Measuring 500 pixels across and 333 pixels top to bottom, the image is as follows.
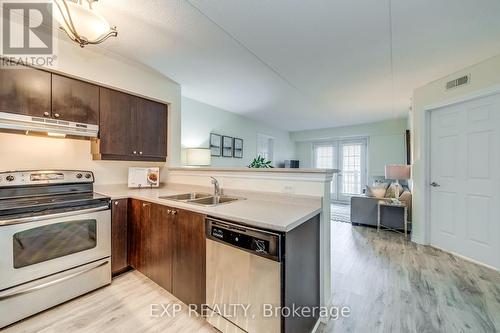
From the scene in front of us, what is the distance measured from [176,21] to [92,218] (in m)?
2.00

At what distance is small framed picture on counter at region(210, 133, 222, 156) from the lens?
14.8ft

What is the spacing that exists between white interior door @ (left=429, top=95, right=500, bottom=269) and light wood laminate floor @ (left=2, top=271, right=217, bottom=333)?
336 cm

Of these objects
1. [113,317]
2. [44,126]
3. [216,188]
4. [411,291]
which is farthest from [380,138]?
[44,126]

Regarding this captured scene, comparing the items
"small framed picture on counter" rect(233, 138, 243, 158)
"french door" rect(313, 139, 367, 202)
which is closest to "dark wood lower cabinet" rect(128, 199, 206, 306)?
"small framed picture on counter" rect(233, 138, 243, 158)

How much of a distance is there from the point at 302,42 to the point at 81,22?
1.92 meters

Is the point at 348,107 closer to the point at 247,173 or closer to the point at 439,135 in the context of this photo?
the point at 439,135

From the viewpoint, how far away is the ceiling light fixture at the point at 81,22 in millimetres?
1305

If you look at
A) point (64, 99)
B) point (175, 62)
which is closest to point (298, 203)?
point (175, 62)

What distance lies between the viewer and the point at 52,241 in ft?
5.80

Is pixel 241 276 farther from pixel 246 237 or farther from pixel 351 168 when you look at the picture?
pixel 351 168

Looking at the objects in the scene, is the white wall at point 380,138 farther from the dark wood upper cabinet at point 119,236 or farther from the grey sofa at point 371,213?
the dark wood upper cabinet at point 119,236

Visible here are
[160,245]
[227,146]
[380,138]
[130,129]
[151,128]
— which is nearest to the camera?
[160,245]

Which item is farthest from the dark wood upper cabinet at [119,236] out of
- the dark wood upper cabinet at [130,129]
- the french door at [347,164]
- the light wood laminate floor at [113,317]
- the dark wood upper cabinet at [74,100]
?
the french door at [347,164]

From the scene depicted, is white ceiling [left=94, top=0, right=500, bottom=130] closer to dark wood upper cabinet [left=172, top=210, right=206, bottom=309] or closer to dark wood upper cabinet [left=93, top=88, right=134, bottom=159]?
dark wood upper cabinet [left=93, top=88, right=134, bottom=159]
